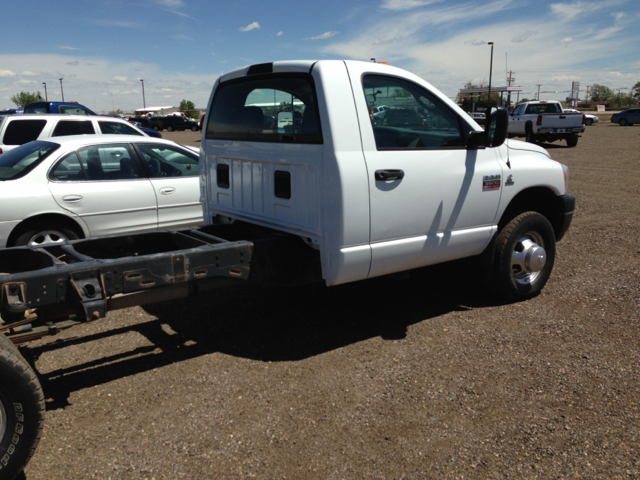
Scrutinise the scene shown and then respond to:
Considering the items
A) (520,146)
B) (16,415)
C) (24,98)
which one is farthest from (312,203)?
(24,98)

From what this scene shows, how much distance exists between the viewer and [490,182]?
444 centimetres

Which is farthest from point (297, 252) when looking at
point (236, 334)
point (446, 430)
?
point (446, 430)

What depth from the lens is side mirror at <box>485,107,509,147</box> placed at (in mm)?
4105

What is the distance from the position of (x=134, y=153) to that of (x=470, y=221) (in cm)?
409

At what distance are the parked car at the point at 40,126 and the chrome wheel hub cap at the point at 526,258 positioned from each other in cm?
877

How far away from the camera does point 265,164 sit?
4.05m

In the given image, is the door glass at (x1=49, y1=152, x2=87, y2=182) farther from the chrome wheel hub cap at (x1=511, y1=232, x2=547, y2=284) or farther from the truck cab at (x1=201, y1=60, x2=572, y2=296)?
the chrome wheel hub cap at (x1=511, y1=232, x2=547, y2=284)

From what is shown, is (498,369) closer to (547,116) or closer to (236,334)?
(236,334)

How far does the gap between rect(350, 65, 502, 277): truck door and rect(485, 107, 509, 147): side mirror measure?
0.44ft

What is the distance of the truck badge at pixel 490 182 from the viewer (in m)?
4.39

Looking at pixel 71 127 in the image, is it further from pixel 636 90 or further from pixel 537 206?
pixel 636 90

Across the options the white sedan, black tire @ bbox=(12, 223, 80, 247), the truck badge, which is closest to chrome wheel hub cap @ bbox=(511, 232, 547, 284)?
the truck badge

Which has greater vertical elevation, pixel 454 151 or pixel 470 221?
pixel 454 151

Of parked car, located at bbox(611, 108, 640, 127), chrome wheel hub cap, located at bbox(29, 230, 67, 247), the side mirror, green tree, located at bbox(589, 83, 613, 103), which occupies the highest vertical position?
green tree, located at bbox(589, 83, 613, 103)
